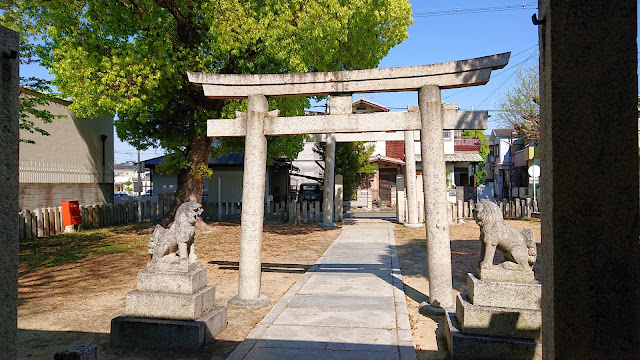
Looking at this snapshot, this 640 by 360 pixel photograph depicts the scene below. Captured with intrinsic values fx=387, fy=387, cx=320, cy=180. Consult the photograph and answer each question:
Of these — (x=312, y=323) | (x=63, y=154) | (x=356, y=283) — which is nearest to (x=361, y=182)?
(x=63, y=154)

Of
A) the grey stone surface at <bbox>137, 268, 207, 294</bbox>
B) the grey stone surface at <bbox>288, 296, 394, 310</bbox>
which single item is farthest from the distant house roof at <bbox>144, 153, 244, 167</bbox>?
the grey stone surface at <bbox>137, 268, 207, 294</bbox>

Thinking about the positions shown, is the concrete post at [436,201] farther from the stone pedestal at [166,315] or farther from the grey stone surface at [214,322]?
the stone pedestal at [166,315]

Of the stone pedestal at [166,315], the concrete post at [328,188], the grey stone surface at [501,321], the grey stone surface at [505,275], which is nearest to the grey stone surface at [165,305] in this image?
the stone pedestal at [166,315]

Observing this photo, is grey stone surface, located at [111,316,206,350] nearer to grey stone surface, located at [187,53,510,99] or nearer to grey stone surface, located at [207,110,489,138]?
grey stone surface, located at [207,110,489,138]

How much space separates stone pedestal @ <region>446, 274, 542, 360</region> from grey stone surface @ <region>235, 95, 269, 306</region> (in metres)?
3.26

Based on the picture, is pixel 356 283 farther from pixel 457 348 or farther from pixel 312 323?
pixel 457 348

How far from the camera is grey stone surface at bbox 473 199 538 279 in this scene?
459 centimetres

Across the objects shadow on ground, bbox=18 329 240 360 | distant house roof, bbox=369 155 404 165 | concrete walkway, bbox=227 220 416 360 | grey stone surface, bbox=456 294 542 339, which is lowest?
shadow on ground, bbox=18 329 240 360

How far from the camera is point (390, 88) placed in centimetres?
617

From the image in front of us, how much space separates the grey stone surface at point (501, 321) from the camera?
426cm

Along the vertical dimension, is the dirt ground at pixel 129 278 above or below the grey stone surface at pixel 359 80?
below

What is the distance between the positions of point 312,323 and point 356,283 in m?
2.42

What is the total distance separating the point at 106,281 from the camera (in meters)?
7.94

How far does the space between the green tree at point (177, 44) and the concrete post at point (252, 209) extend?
5815mm
